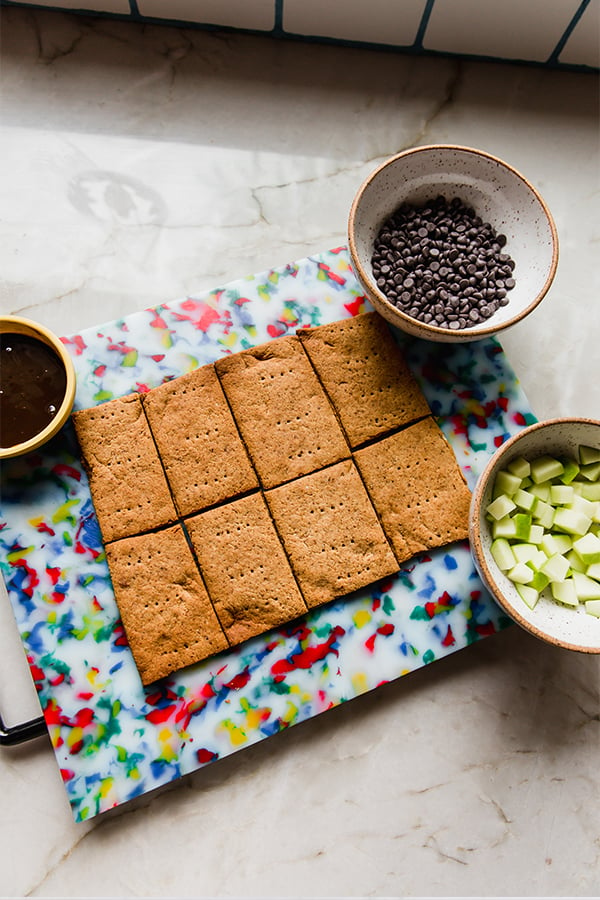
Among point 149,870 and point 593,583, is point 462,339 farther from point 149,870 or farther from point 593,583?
point 149,870

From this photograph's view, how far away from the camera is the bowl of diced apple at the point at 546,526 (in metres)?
1.67

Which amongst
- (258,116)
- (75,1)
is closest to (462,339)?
(258,116)

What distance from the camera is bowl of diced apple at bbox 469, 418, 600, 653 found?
167 cm

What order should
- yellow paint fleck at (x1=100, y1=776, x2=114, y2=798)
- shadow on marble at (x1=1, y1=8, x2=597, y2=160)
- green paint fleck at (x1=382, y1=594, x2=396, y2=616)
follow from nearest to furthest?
1. yellow paint fleck at (x1=100, y1=776, x2=114, y2=798)
2. green paint fleck at (x1=382, y1=594, x2=396, y2=616)
3. shadow on marble at (x1=1, y1=8, x2=597, y2=160)

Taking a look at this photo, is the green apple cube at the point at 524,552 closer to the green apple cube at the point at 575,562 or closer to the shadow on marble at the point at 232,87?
the green apple cube at the point at 575,562

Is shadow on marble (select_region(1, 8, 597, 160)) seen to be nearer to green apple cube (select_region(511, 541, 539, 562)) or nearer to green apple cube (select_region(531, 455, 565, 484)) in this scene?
green apple cube (select_region(531, 455, 565, 484))

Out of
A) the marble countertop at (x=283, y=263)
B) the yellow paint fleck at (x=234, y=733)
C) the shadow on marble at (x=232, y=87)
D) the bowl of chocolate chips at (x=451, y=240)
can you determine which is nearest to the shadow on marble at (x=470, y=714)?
the marble countertop at (x=283, y=263)

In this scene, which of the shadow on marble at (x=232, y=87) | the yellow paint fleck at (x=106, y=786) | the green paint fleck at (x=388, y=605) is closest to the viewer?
the yellow paint fleck at (x=106, y=786)

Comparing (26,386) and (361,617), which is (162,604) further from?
(26,386)

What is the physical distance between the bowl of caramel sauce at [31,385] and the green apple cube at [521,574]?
3.54 feet

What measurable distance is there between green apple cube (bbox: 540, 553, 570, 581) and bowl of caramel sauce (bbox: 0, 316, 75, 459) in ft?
3.79

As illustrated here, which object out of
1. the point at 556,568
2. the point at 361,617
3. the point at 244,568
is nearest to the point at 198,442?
the point at 244,568

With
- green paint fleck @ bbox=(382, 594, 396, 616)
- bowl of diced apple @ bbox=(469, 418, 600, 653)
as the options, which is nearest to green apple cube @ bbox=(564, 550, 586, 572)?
bowl of diced apple @ bbox=(469, 418, 600, 653)

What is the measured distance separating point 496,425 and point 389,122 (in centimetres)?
96
